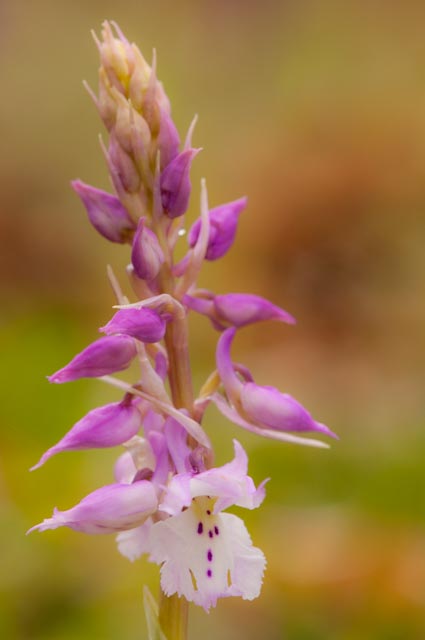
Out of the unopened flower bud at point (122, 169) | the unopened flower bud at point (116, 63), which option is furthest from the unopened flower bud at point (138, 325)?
the unopened flower bud at point (116, 63)

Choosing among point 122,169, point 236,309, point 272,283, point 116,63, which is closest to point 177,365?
point 236,309

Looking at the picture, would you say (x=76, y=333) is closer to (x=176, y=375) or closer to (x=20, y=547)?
(x=20, y=547)

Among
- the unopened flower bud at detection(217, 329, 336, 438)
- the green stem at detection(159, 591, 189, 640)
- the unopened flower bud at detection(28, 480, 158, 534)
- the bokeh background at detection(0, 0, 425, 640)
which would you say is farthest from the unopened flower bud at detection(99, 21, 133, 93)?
the bokeh background at detection(0, 0, 425, 640)

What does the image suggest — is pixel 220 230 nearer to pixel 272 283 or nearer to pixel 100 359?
pixel 100 359

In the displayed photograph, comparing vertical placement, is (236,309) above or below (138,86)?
below

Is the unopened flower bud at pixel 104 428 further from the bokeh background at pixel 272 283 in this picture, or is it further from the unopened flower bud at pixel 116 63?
the bokeh background at pixel 272 283

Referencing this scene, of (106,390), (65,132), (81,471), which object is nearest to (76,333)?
(106,390)
